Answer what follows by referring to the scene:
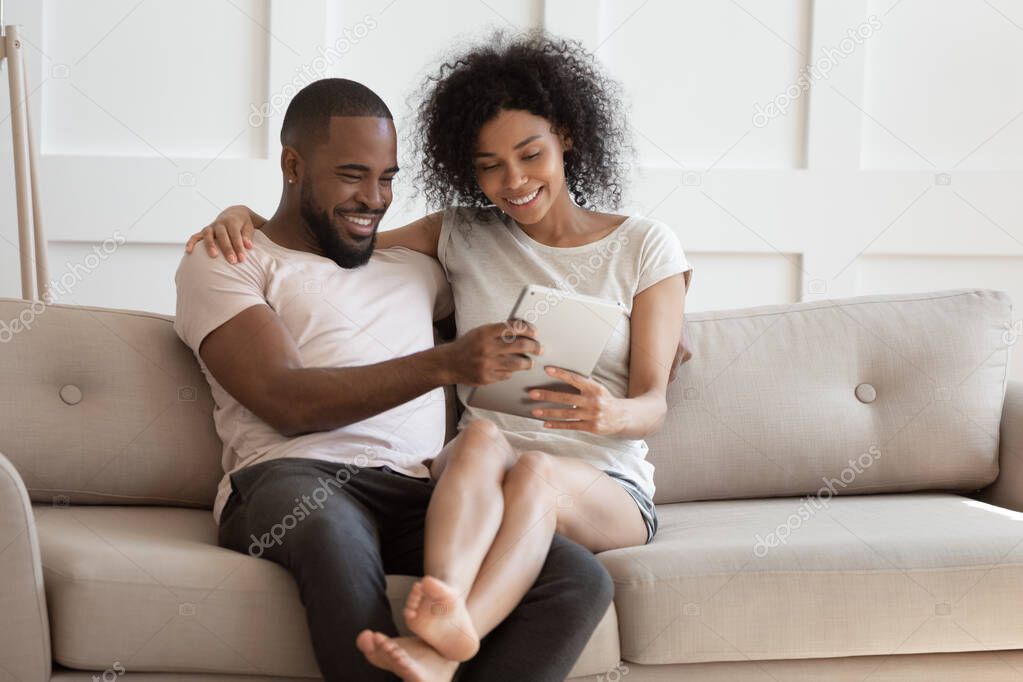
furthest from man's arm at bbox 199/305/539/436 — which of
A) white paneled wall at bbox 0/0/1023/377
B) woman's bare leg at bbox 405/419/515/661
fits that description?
white paneled wall at bbox 0/0/1023/377

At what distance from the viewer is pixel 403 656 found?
1294 millimetres

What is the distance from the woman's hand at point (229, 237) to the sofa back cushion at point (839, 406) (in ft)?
2.58

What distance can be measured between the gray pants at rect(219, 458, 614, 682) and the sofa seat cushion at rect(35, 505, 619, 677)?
0.18ft

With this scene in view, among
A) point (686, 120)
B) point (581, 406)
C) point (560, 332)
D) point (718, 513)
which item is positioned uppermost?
point (686, 120)

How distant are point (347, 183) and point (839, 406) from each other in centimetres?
97

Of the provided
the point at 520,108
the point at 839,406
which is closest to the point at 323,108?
the point at 520,108

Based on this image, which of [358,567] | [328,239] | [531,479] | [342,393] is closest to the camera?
[358,567]

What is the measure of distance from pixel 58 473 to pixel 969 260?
2287 millimetres

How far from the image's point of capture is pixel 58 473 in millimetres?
1833

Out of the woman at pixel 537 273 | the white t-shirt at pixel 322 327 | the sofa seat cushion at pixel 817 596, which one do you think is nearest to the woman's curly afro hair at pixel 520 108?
the woman at pixel 537 273

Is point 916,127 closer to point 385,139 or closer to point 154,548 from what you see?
point 385,139

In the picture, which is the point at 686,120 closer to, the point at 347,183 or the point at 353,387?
the point at 347,183

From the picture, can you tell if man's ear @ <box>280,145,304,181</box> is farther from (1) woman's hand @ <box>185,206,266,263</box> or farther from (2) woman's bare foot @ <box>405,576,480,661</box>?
(2) woman's bare foot @ <box>405,576,480,661</box>

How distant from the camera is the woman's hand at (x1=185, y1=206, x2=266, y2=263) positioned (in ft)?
5.75
